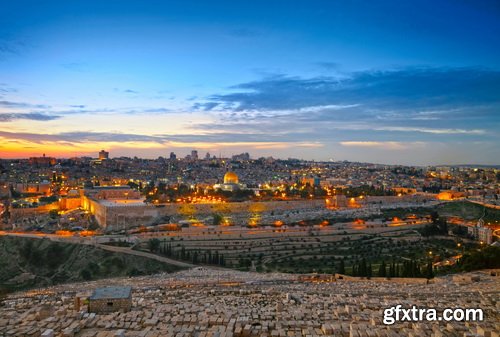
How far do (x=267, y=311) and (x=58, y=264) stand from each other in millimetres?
16755

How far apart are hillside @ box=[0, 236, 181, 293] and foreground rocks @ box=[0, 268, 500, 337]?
6544 millimetres

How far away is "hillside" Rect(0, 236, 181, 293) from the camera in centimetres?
2109

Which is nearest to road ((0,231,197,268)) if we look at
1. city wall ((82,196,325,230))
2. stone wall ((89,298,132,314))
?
city wall ((82,196,325,230))

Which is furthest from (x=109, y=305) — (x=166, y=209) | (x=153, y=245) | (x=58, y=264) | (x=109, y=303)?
(x=166, y=209)

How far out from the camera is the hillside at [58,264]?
2109 cm

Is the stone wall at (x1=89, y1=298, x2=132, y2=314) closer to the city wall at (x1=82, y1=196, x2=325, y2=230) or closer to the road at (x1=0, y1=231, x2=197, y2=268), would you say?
the road at (x1=0, y1=231, x2=197, y2=268)

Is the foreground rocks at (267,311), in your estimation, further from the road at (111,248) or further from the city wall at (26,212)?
the city wall at (26,212)

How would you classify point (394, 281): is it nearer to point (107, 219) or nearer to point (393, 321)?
point (393, 321)

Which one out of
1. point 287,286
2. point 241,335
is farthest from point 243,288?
Result: point 241,335

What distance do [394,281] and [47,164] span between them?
86557 millimetres

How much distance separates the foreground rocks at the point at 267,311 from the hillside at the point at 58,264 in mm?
6544

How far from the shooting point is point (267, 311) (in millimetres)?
9641

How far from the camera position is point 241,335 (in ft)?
25.2

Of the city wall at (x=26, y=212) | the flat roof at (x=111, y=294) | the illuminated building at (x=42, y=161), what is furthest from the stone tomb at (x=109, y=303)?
the illuminated building at (x=42, y=161)
